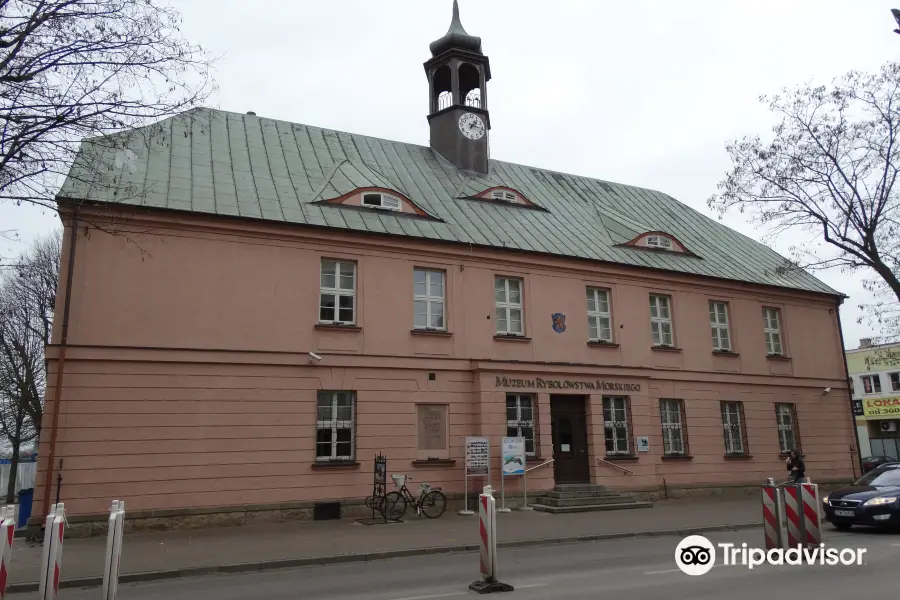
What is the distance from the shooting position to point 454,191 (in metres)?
22.4

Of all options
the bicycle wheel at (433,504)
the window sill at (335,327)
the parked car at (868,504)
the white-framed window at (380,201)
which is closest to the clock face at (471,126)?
the white-framed window at (380,201)

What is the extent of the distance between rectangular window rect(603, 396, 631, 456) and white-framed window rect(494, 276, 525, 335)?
365 centimetres

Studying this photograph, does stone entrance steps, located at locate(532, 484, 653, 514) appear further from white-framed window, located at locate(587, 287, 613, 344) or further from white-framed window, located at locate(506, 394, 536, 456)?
white-framed window, located at locate(587, 287, 613, 344)

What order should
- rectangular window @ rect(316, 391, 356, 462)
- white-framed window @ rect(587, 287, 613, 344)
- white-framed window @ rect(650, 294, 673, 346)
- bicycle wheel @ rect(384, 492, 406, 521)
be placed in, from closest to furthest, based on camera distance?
bicycle wheel @ rect(384, 492, 406, 521) < rectangular window @ rect(316, 391, 356, 462) < white-framed window @ rect(587, 287, 613, 344) < white-framed window @ rect(650, 294, 673, 346)

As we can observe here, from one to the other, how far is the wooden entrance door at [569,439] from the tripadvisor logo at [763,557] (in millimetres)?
7882

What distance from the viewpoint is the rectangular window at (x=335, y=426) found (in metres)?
16.5

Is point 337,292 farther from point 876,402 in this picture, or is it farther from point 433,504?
point 876,402

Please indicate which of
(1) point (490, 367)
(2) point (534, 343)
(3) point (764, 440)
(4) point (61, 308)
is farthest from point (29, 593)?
(3) point (764, 440)

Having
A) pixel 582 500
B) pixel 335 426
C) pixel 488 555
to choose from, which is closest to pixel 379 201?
pixel 335 426

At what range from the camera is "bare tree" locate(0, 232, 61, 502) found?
27.7 meters

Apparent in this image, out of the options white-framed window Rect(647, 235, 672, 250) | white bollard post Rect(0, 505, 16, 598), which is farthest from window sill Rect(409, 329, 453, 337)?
white bollard post Rect(0, 505, 16, 598)

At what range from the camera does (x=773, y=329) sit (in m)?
24.6

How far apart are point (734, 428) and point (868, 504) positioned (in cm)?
976

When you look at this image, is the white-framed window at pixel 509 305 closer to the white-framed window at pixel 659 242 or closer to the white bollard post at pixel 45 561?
the white-framed window at pixel 659 242
